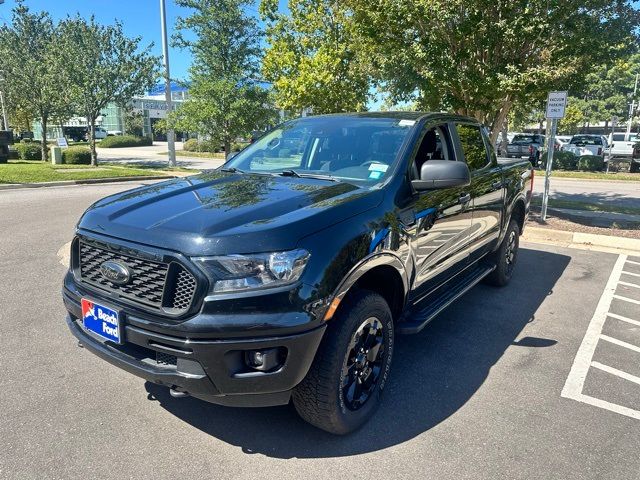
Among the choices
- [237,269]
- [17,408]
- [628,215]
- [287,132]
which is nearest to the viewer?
[237,269]

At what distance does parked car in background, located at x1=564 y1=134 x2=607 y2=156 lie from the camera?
26766 mm

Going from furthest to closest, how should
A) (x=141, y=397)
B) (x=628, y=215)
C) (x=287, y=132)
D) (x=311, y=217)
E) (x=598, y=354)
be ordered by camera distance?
1. (x=628, y=215)
2. (x=287, y=132)
3. (x=598, y=354)
4. (x=141, y=397)
5. (x=311, y=217)

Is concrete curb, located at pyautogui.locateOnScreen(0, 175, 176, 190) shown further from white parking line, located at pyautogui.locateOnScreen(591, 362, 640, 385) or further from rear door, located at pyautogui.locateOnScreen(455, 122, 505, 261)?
white parking line, located at pyautogui.locateOnScreen(591, 362, 640, 385)

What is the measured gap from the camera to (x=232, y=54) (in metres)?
22.7

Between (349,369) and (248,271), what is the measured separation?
3.04 feet

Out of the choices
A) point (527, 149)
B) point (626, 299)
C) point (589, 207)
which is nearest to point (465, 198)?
point (626, 299)

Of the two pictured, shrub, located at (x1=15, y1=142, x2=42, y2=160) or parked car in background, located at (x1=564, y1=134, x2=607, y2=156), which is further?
parked car in background, located at (x1=564, y1=134, x2=607, y2=156)

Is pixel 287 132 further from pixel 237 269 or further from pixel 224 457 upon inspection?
pixel 224 457

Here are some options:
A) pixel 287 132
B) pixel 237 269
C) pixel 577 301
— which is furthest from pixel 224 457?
pixel 577 301

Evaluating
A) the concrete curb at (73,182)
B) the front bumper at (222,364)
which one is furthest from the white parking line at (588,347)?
the concrete curb at (73,182)

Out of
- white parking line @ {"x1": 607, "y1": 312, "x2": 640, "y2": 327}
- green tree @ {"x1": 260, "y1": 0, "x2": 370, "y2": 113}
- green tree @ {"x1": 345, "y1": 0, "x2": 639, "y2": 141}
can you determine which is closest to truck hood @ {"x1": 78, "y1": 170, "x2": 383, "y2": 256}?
white parking line @ {"x1": 607, "y1": 312, "x2": 640, "y2": 327}

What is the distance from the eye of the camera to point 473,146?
468 cm

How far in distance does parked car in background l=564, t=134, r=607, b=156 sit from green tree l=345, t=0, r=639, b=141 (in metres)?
20.9

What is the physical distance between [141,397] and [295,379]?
1.37 m
